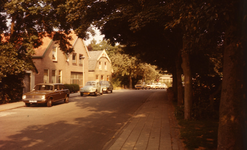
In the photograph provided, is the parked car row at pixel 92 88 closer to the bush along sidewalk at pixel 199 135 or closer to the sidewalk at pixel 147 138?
the sidewalk at pixel 147 138

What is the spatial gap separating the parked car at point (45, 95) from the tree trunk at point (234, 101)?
12853mm

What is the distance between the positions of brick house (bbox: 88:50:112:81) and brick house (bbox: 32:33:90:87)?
847 centimetres

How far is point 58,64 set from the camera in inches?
1220

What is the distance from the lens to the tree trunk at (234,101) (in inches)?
168

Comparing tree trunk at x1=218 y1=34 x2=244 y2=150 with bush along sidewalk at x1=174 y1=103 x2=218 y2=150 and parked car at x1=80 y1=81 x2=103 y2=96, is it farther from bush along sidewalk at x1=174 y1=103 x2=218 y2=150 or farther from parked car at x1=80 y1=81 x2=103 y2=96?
parked car at x1=80 y1=81 x2=103 y2=96

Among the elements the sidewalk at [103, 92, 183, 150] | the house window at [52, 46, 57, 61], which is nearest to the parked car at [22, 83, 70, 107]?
the sidewalk at [103, 92, 183, 150]

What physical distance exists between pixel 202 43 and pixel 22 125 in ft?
24.9

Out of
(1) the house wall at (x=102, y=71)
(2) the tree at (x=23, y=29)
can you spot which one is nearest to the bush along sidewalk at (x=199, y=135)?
(2) the tree at (x=23, y=29)

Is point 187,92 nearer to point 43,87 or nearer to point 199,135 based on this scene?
point 199,135

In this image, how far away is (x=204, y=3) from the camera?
4629 mm

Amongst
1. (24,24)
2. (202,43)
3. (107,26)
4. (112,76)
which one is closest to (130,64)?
(112,76)

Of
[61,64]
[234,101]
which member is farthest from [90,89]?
[234,101]

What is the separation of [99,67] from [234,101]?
45.3 m

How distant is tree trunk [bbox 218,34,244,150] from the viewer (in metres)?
4.26
